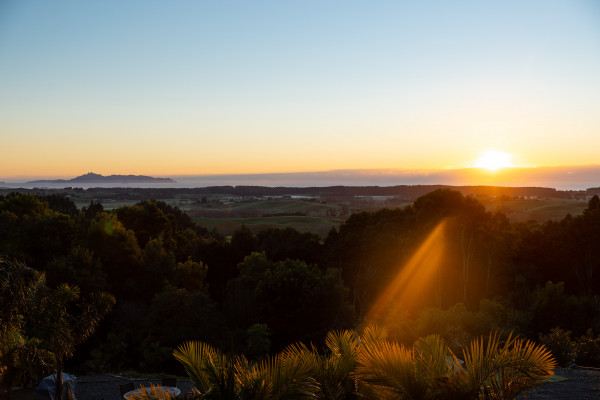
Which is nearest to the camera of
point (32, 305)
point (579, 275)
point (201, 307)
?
point (32, 305)

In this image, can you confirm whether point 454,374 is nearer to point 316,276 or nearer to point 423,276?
point 316,276

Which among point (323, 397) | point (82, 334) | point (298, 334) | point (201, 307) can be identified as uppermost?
point (323, 397)

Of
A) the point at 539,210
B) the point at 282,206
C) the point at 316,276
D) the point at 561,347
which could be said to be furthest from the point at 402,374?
the point at 282,206

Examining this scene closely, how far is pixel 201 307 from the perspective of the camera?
21984 mm

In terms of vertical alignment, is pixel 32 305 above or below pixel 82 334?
above

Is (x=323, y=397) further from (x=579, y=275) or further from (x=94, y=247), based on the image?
(x=579, y=275)

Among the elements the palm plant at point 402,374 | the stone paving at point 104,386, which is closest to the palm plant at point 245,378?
the palm plant at point 402,374

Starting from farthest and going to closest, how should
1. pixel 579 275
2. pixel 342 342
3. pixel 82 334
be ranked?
pixel 579 275, pixel 82 334, pixel 342 342

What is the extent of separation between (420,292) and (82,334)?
793 inches

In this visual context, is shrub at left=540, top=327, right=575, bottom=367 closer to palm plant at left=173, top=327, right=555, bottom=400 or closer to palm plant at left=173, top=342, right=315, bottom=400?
palm plant at left=173, top=327, right=555, bottom=400

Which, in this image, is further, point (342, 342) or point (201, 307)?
point (201, 307)

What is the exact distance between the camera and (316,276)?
78.1 ft

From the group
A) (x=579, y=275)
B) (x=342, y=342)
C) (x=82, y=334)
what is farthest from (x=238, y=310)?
(x=579, y=275)

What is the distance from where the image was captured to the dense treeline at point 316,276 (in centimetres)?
2102
